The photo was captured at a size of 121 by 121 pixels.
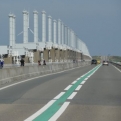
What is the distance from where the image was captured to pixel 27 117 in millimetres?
10328

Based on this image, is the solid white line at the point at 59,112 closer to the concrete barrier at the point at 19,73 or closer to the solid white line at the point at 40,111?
the solid white line at the point at 40,111

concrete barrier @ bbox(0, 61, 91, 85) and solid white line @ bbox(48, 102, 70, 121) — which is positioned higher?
concrete barrier @ bbox(0, 61, 91, 85)

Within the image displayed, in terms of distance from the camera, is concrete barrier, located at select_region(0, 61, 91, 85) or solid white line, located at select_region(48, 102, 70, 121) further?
concrete barrier, located at select_region(0, 61, 91, 85)

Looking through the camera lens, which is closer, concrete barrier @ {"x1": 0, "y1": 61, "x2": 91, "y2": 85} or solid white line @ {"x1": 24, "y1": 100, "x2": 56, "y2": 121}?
solid white line @ {"x1": 24, "y1": 100, "x2": 56, "y2": 121}

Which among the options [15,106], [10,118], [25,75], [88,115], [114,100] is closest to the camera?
[10,118]

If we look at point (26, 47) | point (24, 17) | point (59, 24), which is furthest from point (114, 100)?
point (59, 24)

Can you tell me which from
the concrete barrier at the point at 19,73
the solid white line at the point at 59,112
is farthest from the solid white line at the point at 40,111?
the concrete barrier at the point at 19,73

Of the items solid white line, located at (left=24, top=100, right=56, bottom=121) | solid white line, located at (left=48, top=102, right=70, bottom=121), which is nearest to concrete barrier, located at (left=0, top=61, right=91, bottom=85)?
solid white line, located at (left=24, top=100, right=56, bottom=121)

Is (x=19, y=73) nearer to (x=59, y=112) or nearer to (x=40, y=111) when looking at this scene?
(x=40, y=111)

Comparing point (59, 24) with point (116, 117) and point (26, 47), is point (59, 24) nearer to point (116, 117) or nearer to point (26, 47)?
point (26, 47)

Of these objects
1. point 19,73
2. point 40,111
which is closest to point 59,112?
point 40,111

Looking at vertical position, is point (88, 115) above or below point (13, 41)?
below

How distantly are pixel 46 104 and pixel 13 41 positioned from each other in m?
84.1

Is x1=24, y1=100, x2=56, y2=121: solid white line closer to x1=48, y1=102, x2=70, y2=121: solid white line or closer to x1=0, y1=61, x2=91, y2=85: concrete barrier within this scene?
x1=48, y1=102, x2=70, y2=121: solid white line
